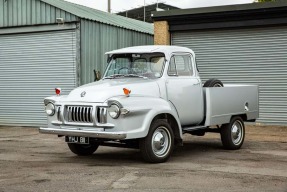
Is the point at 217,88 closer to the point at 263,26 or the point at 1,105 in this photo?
the point at 263,26

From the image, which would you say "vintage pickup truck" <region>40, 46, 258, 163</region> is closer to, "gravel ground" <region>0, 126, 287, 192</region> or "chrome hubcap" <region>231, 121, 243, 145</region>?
"chrome hubcap" <region>231, 121, 243, 145</region>

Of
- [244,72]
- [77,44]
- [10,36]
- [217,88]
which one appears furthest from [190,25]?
[217,88]

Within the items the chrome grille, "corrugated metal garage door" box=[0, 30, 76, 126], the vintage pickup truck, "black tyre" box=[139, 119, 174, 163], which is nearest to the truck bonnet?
the vintage pickup truck

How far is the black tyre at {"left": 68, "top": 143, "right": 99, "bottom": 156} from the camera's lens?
397 inches

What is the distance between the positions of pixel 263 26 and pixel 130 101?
9500 mm

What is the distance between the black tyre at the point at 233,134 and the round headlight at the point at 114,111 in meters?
3.49

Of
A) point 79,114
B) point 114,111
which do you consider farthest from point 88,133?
point 114,111

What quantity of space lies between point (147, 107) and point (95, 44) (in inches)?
346

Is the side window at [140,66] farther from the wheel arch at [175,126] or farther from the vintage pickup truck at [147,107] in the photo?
the wheel arch at [175,126]

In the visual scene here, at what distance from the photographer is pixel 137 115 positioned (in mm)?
8648

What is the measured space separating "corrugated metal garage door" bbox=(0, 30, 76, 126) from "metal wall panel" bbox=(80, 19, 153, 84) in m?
0.37

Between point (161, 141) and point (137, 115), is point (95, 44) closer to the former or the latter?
point (161, 141)

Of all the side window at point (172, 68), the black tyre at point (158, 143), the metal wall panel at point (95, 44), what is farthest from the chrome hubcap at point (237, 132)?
the metal wall panel at point (95, 44)

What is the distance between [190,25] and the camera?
17859 millimetres
